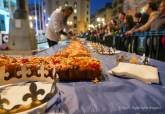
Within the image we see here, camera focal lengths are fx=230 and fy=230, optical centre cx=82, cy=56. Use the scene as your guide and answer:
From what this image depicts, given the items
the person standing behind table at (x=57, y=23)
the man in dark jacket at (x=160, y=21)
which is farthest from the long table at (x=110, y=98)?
the person standing behind table at (x=57, y=23)

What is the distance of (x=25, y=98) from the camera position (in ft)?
2.22

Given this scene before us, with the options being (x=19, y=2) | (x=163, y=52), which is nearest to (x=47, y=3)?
(x=19, y=2)

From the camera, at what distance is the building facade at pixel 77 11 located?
1937 inches

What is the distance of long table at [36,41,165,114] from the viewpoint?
0.78 meters

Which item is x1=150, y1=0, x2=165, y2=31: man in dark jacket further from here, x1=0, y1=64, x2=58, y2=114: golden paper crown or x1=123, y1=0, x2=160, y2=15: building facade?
x1=123, y1=0, x2=160, y2=15: building facade

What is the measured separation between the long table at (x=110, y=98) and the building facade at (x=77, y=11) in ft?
158

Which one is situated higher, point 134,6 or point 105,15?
point 105,15

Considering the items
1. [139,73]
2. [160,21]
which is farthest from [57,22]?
[139,73]

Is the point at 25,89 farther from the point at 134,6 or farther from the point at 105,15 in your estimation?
the point at 105,15

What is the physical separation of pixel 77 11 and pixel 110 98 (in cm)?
5134

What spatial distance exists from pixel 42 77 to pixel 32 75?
4 cm

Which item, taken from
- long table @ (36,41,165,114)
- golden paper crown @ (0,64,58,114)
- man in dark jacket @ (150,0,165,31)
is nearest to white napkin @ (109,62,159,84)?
long table @ (36,41,165,114)

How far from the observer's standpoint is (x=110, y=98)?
874 mm

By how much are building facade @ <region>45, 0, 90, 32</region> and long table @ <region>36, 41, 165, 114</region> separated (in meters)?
48.1
